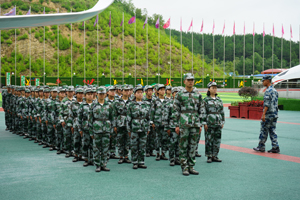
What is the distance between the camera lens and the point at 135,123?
738cm

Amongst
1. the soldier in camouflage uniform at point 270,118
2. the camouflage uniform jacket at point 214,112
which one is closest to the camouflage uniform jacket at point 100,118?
the camouflage uniform jacket at point 214,112

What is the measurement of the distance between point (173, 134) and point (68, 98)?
3311 mm

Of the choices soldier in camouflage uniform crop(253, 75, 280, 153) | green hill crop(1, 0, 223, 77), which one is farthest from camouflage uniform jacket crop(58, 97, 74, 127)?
green hill crop(1, 0, 223, 77)

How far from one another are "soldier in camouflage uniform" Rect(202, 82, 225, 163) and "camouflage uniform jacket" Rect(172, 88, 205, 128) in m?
1.21

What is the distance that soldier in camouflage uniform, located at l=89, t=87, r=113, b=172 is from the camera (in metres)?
7.06

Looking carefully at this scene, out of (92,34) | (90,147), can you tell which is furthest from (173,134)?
(92,34)

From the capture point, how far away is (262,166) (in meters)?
7.33

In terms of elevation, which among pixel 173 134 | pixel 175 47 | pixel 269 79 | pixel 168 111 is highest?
pixel 175 47

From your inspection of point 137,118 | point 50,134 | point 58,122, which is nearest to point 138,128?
point 137,118

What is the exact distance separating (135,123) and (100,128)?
862 millimetres

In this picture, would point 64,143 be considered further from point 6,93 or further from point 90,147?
point 6,93

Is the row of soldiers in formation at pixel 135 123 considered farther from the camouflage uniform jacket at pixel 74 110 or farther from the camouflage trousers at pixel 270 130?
the camouflage trousers at pixel 270 130

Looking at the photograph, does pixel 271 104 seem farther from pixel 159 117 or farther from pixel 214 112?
pixel 159 117

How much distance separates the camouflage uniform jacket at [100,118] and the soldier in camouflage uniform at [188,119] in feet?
5.18
